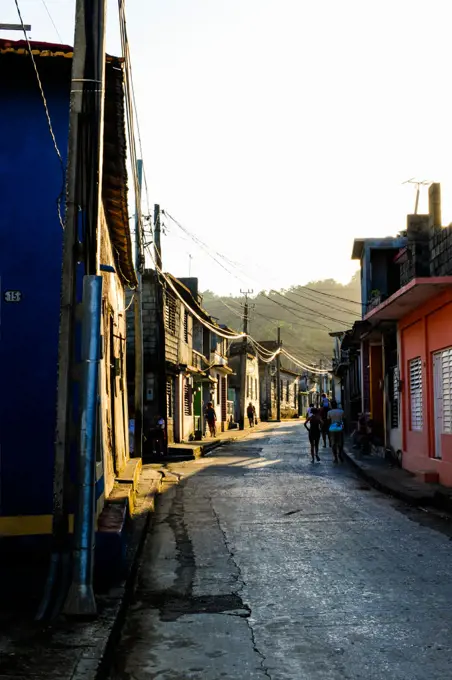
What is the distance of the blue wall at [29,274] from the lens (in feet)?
25.2

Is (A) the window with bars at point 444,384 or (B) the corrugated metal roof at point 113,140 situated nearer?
(B) the corrugated metal roof at point 113,140

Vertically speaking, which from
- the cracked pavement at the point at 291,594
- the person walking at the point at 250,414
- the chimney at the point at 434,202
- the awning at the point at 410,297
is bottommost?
the cracked pavement at the point at 291,594

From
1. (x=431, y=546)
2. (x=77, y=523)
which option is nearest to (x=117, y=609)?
(x=77, y=523)

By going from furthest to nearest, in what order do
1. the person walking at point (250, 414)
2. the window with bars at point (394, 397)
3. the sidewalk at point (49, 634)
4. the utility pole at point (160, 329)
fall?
1. the person walking at point (250, 414)
2. the utility pole at point (160, 329)
3. the window with bars at point (394, 397)
4. the sidewalk at point (49, 634)

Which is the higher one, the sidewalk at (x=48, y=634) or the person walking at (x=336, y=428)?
the person walking at (x=336, y=428)

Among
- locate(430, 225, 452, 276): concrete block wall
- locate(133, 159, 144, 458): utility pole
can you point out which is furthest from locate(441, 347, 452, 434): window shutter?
locate(133, 159, 144, 458): utility pole

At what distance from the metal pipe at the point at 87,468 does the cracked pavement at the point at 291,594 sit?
0.48 m

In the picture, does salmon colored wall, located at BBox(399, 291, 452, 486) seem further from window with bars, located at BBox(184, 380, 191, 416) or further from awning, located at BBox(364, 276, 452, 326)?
window with bars, located at BBox(184, 380, 191, 416)

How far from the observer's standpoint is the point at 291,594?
721 centimetres

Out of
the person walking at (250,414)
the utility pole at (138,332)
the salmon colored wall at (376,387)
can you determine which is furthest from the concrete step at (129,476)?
the person walking at (250,414)

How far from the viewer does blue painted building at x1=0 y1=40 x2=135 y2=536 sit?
7.68 metres

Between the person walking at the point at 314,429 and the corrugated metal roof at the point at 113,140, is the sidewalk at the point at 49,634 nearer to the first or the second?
the corrugated metal roof at the point at 113,140

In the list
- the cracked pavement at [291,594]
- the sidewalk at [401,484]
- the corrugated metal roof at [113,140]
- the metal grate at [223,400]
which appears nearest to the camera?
the cracked pavement at [291,594]

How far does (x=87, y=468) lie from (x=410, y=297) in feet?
39.2
